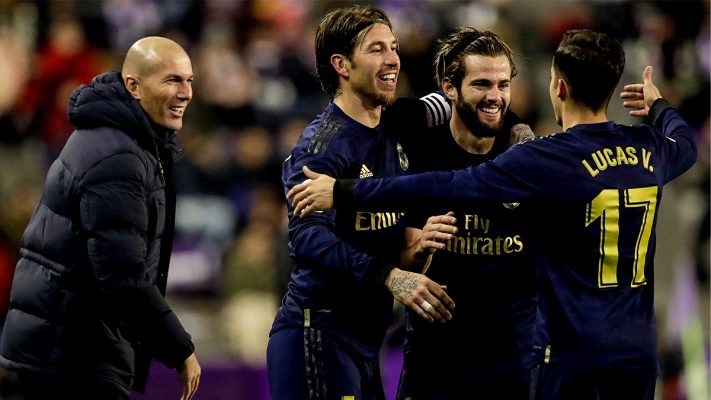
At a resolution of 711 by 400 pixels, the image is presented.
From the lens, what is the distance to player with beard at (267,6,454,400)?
5.39 m

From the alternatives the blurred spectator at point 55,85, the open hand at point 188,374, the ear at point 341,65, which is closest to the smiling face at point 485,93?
the ear at point 341,65

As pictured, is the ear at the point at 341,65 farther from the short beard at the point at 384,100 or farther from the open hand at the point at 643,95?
the open hand at the point at 643,95

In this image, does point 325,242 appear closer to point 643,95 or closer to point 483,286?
point 483,286

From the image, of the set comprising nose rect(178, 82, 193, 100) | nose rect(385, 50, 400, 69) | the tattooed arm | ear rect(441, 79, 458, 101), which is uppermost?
nose rect(385, 50, 400, 69)

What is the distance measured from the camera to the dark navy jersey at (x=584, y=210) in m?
5.04

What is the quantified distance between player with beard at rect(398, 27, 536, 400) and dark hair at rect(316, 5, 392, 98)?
44 centimetres

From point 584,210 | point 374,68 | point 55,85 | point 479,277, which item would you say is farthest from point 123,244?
point 55,85

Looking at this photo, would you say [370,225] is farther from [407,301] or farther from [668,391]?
[668,391]

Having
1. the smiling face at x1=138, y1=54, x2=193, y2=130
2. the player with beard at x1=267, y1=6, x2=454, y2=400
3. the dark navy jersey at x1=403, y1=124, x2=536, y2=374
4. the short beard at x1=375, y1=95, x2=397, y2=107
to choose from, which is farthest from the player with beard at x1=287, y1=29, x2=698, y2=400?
the smiling face at x1=138, y1=54, x2=193, y2=130

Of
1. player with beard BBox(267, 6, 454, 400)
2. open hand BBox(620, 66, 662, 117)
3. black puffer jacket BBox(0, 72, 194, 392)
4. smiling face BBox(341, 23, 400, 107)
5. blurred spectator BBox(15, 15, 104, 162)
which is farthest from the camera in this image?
blurred spectator BBox(15, 15, 104, 162)

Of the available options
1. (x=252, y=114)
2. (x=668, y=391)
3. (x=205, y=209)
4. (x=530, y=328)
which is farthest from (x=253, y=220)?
(x=530, y=328)

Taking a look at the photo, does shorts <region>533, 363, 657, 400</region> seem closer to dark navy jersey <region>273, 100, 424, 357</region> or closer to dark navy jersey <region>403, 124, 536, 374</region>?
dark navy jersey <region>403, 124, 536, 374</region>

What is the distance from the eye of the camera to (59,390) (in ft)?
17.8

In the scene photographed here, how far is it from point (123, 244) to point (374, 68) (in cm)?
136
